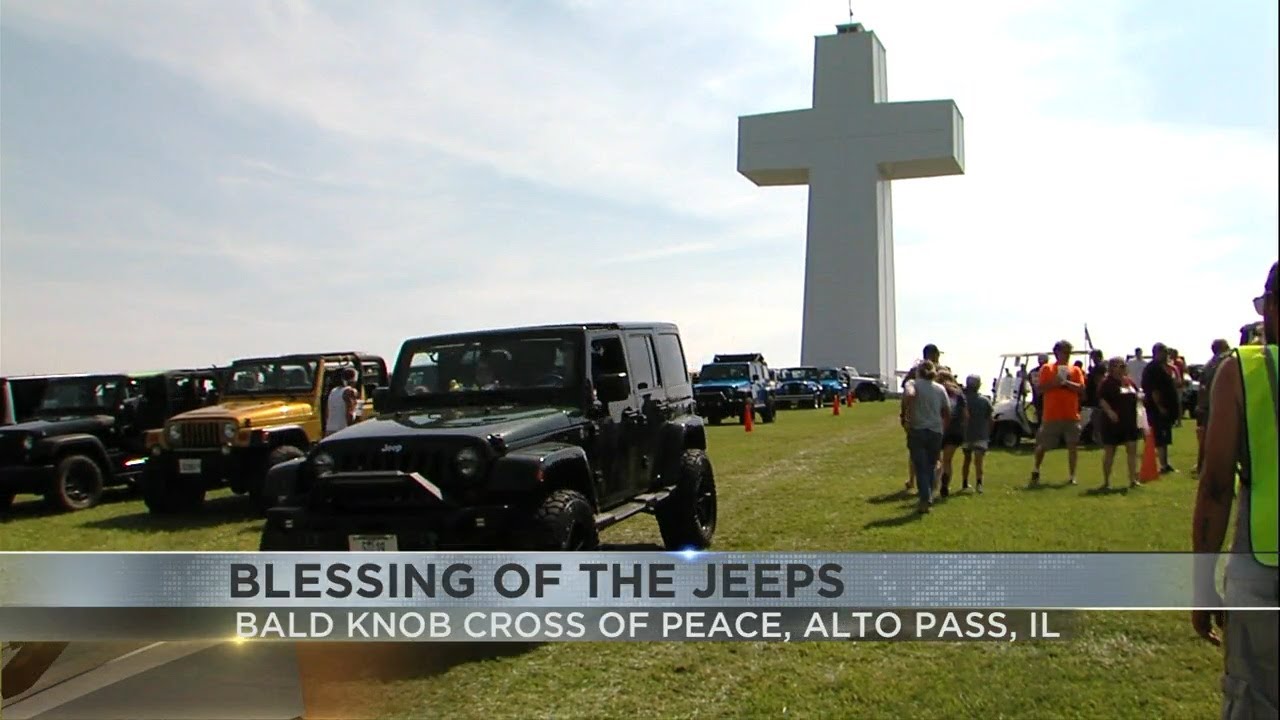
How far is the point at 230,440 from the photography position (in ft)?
30.0

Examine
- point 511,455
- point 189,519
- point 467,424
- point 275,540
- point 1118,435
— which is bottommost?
point 189,519

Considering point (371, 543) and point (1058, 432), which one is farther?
point (1058, 432)

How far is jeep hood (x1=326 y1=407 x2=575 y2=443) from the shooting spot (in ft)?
16.2

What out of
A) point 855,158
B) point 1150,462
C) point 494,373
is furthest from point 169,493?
Result: point 1150,462

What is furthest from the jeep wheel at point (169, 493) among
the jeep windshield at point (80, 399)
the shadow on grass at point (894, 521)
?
the shadow on grass at point (894, 521)

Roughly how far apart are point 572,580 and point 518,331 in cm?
274

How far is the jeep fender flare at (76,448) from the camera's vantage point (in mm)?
10531

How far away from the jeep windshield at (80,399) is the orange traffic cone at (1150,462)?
10365mm

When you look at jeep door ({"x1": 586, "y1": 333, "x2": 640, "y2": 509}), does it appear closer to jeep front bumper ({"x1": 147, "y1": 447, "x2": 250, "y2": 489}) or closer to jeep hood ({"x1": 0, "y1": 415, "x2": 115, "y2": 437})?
jeep front bumper ({"x1": 147, "y1": 447, "x2": 250, "y2": 489})

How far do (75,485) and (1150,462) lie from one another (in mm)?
10783

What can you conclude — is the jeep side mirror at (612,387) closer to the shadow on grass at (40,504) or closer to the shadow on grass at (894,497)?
the shadow on grass at (894,497)

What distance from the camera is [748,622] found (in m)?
3.11

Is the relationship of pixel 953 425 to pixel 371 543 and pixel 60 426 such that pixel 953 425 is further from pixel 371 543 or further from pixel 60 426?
pixel 60 426

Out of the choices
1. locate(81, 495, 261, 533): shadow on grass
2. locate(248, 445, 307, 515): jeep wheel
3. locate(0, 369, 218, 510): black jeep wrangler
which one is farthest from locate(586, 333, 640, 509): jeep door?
locate(0, 369, 218, 510): black jeep wrangler
